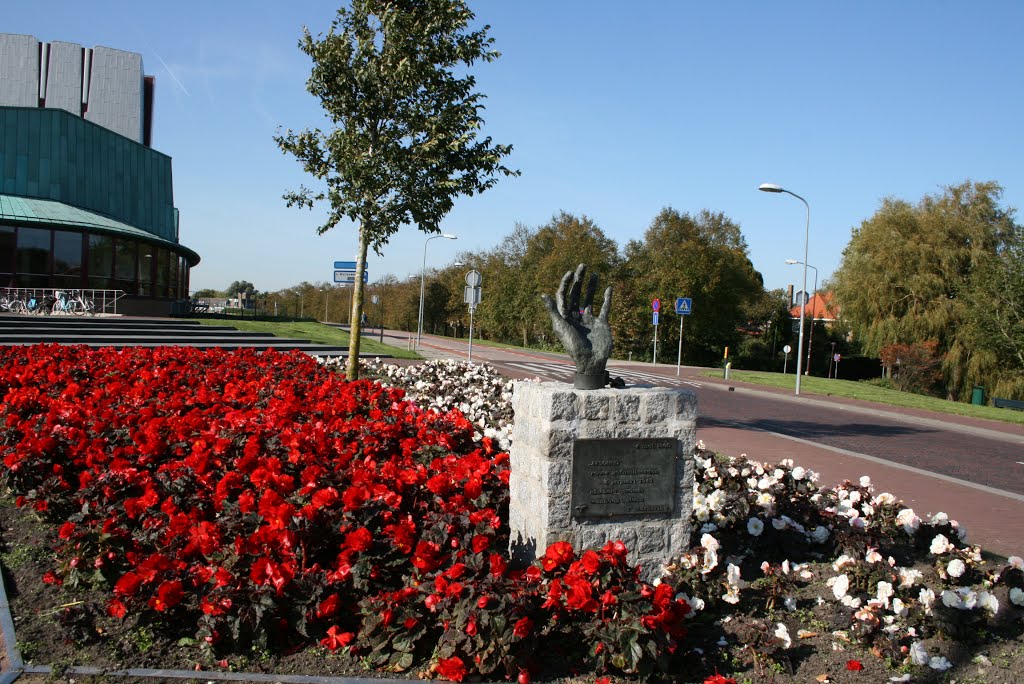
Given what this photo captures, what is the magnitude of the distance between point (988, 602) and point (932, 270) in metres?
36.4

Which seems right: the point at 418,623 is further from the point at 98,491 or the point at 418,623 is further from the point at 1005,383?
the point at 1005,383

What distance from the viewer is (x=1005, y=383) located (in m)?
31.1

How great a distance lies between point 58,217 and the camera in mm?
30422

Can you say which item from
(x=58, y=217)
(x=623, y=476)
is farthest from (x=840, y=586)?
(x=58, y=217)

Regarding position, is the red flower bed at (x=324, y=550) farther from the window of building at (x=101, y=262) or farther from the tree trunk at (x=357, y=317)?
the window of building at (x=101, y=262)

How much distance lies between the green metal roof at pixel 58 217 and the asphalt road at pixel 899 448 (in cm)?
2559

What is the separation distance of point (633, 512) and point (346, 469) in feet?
6.33

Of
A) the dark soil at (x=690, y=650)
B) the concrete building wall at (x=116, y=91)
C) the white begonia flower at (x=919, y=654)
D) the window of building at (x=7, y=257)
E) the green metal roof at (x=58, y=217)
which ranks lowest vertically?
the dark soil at (x=690, y=650)

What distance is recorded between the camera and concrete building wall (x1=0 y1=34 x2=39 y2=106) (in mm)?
42281

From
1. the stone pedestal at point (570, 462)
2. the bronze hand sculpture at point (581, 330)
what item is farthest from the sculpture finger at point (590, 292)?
the stone pedestal at point (570, 462)

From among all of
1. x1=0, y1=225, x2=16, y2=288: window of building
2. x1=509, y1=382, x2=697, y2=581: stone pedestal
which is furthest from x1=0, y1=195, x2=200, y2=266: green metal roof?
x1=509, y1=382, x2=697, y2=581: stone pedestal

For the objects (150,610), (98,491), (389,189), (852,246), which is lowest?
(150,610)

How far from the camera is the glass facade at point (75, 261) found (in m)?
29.8

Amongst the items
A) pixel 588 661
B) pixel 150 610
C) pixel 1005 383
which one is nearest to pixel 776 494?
pixel 588 661
